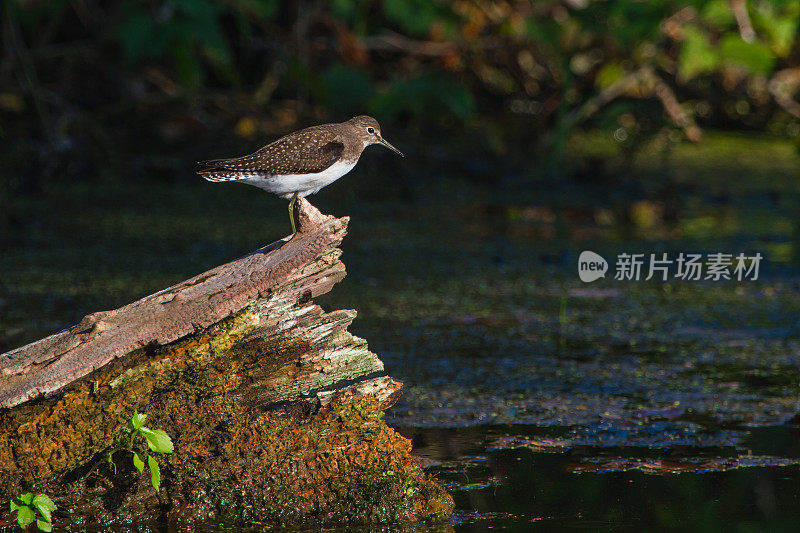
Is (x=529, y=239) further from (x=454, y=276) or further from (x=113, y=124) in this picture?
(x=113, y=124)

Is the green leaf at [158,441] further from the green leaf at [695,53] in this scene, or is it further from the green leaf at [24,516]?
the green leaf at [695,53]

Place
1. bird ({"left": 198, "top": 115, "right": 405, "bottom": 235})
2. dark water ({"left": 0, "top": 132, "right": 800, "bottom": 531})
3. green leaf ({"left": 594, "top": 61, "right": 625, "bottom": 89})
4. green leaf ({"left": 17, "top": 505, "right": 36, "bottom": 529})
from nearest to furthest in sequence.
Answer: green leaf ({"left": 17, "top": 505, "right": 36, "bottom": 529}) < dark water ({"left": 0, "top": 132, "right": 800, "bottom": 531}) < bird ({"left": 198, "top": 115, "right": 405, "bottom": 235}) < green leaf ({"left": 594, "top": 61, "right": 625, "bottom": 89})

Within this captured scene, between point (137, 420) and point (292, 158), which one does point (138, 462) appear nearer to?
point (137, 420)

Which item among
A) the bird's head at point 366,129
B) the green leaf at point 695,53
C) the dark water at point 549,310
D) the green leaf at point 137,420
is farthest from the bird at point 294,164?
the green leaf at point 695,53

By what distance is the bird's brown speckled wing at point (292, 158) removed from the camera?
12.0 feet

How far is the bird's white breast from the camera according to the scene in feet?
12.0

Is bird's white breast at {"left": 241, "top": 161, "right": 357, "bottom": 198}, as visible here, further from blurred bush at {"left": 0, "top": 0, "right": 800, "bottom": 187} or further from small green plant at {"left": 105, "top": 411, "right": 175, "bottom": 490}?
blurred bush at {"left": 0, "top": 0, "right": 800, "bottom": 187}

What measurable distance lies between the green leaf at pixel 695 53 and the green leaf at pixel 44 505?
628cm

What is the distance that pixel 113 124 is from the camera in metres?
8.44

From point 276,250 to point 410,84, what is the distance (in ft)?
17.0

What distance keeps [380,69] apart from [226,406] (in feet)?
21.0

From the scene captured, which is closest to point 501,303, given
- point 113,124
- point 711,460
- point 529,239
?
point 529,239

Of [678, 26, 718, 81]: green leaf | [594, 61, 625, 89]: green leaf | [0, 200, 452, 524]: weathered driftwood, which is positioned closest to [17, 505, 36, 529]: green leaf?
[0, 200, 452, 524]: weathered driftwood

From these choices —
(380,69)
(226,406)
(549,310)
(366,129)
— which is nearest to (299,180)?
(366,129)
